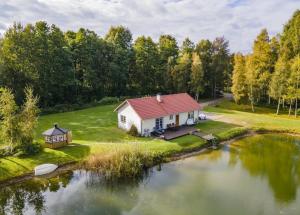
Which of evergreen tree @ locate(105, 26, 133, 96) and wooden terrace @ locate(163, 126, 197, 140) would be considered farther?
evergreen tree @ locate(105, 26, 133, 96)

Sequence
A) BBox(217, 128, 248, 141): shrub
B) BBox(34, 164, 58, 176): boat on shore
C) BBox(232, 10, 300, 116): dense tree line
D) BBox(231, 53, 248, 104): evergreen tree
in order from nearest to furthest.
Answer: BBox(34, 164, 58, 176): boat on shore, BBox(217, 128, 248, 141): shrub, BBox(232, 10, 300, 116): dense tree line, BBox(231, 53, 248, 104): evergreen tree

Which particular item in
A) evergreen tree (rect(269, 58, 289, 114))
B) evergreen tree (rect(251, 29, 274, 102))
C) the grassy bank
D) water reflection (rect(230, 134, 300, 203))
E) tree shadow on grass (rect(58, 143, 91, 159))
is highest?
evergreen tree (rect(251, 29, 274, 102))

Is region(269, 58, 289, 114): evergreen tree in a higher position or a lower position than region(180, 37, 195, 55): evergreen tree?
lower

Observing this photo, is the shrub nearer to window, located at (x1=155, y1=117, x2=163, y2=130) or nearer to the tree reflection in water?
window, located at (x1=155, y1=117, x2=163, y2=130)

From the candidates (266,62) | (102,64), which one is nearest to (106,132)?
(102,64)

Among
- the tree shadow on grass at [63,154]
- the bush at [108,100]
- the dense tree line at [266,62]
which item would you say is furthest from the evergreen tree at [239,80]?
the tree shadow on grass at [63,154]

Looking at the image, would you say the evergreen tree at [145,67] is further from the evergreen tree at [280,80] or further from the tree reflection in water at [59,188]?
the tree reflection in water at [59,188]

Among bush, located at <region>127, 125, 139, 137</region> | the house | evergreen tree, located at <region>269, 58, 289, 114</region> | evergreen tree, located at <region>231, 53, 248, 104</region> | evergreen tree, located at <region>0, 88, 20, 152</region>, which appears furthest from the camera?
evergreen tree, located at <region>231, 53, 248, 104</region>

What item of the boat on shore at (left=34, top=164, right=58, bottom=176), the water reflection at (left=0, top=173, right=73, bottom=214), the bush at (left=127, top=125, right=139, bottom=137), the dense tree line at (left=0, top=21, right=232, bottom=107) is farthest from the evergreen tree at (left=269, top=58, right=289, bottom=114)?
the boat on shore at (left=34, top=164, right=58, bottom=176)
